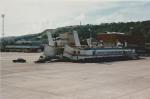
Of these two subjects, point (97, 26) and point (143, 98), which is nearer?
point (143, 98)

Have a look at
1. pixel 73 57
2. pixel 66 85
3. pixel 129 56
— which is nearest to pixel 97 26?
pixel 129 56

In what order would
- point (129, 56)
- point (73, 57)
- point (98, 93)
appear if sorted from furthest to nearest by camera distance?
point (129, 56) < point (73, 57) < point (98, 93)

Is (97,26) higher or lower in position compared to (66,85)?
higher

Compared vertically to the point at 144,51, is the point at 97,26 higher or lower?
higher

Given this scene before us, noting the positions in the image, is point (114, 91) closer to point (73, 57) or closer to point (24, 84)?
point (24, 84)

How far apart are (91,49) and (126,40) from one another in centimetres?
2138

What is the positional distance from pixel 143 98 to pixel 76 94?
2834 millimetres

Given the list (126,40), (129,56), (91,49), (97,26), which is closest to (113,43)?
(126,40)

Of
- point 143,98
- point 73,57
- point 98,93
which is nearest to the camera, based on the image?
point 143,98

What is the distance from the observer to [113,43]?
5500cm

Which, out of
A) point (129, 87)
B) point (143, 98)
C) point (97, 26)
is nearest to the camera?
point (143, 98)

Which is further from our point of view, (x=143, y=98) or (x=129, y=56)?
(x=129, y=56)

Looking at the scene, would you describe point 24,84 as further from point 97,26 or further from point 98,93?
point 97,26

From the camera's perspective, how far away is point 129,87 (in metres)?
14.9
